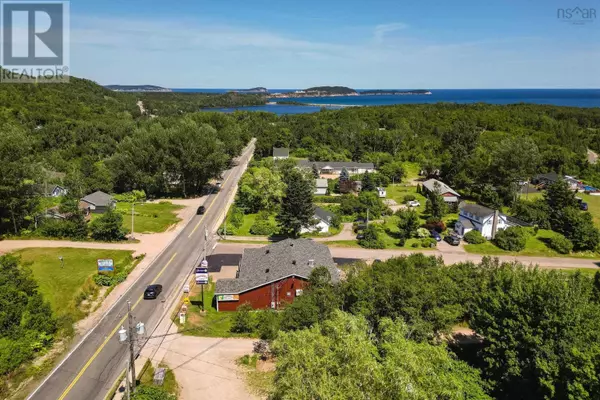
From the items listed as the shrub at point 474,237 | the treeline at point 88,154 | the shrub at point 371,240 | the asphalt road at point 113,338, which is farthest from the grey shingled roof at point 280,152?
the shrub at point 474,237

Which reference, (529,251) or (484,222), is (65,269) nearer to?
(484,222)

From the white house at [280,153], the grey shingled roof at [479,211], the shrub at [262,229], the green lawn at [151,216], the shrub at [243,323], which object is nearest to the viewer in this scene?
the shrub at [243,323]

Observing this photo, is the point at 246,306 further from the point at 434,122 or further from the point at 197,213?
the point at 434,122

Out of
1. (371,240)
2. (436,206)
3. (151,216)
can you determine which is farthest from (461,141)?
(151,216)

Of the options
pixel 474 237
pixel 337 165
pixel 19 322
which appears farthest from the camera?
pixel 337 165

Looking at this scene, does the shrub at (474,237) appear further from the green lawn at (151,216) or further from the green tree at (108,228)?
the green tree at (108,228)

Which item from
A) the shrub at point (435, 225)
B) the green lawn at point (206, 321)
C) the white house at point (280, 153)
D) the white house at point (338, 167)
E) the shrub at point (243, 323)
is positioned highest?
the white house at point (280, 153)

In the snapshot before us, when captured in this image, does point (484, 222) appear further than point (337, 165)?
No
